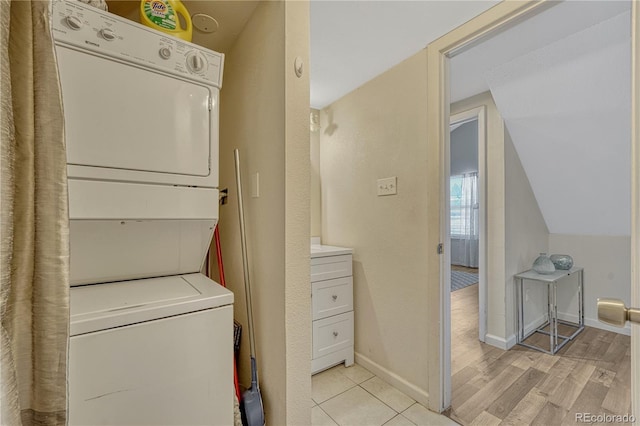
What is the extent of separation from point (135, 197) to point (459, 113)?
276 centimetres

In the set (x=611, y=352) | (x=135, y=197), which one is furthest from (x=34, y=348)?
(x=611, y=352)

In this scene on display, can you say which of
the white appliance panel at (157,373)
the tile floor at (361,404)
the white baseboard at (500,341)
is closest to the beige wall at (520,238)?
the white baseboard at (500,341)

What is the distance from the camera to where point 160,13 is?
1.08 m

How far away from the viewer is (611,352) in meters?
2.27

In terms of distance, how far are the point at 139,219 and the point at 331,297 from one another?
1.47 meters

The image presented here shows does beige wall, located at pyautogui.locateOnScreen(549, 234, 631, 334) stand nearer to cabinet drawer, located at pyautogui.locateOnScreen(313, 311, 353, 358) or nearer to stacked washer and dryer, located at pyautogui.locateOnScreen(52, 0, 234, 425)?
cabinet drawer, located at pyautogui.locateOnScreen(313, 311, 353, 358)

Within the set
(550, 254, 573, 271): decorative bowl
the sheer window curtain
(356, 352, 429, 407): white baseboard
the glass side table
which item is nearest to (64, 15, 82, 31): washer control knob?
(356, 352, 429, 407): white baseboard

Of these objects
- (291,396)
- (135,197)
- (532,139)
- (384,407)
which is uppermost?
(532,139)

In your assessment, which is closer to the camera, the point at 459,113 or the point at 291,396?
the point at 291,396

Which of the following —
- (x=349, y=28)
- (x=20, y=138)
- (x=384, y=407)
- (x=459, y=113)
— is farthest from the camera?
(x=459, y=113)

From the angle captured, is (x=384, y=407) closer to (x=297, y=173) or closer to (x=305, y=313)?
(x=305, y=313)

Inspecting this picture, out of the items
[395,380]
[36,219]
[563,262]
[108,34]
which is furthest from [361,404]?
[563,262]

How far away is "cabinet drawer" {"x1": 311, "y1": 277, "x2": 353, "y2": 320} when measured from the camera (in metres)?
2.01

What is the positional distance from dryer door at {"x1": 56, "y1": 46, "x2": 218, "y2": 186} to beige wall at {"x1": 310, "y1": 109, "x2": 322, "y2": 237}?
5.19ft
